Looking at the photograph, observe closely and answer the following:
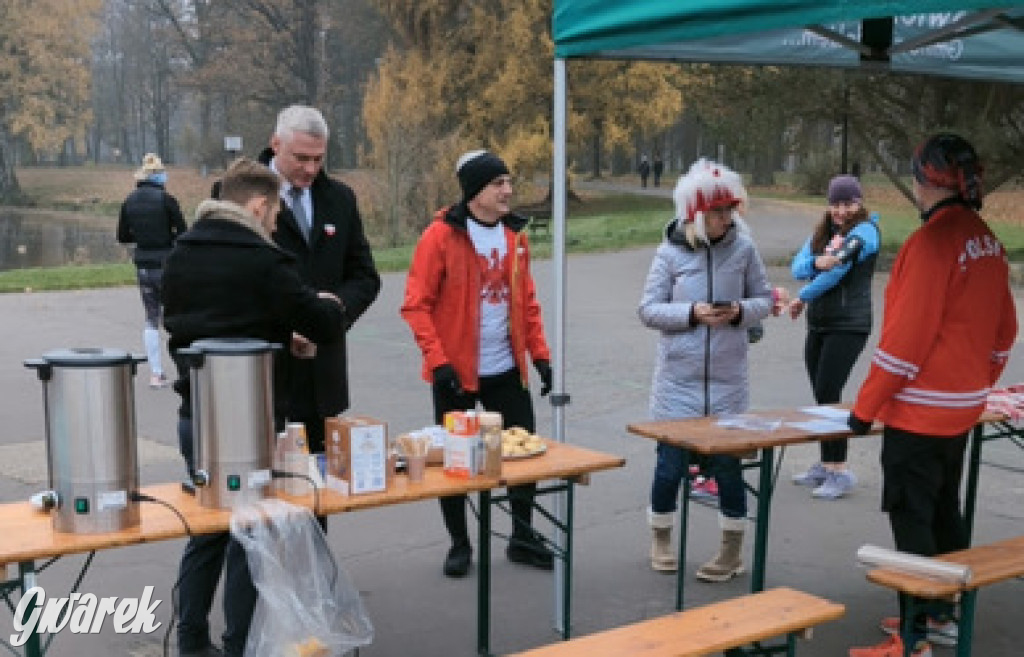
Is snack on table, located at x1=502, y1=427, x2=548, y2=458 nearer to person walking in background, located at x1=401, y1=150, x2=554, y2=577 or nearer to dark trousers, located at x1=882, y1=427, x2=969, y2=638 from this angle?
person walking in background, located at x1=401, y1=150, x2=554, y2=577

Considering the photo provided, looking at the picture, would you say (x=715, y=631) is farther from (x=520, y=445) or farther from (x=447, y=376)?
(x=447, y=376)

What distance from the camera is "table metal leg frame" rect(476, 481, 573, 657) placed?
3721 mm

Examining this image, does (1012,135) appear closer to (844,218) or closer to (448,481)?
(844,218)

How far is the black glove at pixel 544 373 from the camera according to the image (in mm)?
4574

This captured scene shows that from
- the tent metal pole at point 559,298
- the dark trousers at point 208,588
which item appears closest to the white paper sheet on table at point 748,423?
the tent metal pole at point 559,298

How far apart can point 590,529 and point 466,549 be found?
33.9 inches

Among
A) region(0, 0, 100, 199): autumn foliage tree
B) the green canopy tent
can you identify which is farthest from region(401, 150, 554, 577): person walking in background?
region(0, 0, 100, 199): autumn foliage tree

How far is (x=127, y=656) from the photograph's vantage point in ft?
13.0

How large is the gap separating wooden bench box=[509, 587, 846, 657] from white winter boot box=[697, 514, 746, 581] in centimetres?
140

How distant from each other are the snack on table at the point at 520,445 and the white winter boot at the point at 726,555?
1341mm

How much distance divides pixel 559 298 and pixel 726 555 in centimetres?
145

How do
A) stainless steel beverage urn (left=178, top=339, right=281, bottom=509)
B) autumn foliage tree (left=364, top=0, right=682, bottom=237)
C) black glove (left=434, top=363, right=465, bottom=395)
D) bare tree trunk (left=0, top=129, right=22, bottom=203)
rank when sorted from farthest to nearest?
1. bare tree trunk (left=0, top=129, right=22, bottom=203)
2. autumn foliage tree (left=364, top=0, right=682, bottom=237)
3. black glove (left=434, top=363, right=465, bottom=395)
4. stainless steel beverage urn (left=178, top=339, right=281, bottom=509)

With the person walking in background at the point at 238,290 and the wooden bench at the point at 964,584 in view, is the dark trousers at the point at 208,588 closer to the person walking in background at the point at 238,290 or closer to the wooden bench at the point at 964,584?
the person walking in background at the point at 238,290

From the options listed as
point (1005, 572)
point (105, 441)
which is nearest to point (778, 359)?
point (1005, 572)
